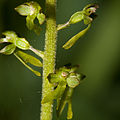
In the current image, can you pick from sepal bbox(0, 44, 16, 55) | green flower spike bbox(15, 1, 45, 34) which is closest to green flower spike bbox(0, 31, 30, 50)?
sepal bbox(0, 44, 16, 55)

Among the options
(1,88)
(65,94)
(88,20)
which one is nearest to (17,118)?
(1,88)

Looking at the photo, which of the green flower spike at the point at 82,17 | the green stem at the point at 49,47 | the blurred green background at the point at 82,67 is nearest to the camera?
the green stem at the point at 49,47

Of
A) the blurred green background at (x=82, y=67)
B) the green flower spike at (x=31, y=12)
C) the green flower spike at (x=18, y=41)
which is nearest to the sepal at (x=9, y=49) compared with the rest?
the green flower spike at (x=18, y=41)

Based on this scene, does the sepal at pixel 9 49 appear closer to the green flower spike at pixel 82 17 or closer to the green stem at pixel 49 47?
the green stem at pixel 49 47

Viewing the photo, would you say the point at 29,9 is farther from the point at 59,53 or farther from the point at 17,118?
the point at 59,53

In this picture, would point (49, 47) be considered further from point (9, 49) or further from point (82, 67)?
point (82, 67)

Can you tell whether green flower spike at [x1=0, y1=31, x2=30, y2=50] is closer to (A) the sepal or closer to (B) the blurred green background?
(A) the sepal
